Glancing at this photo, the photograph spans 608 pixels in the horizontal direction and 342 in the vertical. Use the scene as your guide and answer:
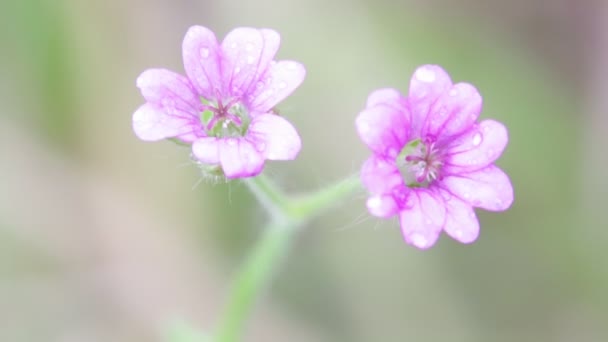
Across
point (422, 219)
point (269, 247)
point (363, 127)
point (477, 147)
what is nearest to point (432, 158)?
point (477, 147)

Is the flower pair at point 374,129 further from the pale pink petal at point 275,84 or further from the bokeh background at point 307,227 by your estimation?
the bokeh background at point 307,227

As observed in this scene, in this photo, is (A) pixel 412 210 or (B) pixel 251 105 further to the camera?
(B) pixel 251 105

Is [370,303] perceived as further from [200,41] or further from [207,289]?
[200,41]

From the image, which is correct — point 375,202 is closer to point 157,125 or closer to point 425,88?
point 425,88

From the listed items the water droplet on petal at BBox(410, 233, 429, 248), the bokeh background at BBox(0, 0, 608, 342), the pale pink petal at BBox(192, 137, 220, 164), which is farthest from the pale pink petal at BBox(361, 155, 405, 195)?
the bokeh background at BBox(0, 0, 608, 342)

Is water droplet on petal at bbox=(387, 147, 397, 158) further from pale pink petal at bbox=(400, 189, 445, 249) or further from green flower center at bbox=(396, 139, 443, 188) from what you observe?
green flower center at bbox=(396, 139, 443, 188)

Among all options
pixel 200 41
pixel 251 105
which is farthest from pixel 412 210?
pixel 200 41
